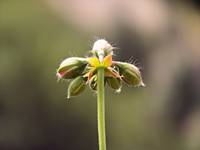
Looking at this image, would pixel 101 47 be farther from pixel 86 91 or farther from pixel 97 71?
pixel 86 91

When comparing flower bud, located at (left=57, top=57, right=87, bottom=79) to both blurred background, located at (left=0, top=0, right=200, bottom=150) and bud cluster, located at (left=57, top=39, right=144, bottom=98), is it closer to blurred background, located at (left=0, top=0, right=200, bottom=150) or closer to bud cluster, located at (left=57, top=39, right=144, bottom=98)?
bud cluster, located at (left=57, top=39, right=144, bottom=98)

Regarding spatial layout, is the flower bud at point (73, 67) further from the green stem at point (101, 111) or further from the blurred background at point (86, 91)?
the blurred background at point (86, 91)

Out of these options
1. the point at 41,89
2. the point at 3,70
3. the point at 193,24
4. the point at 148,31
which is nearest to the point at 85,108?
the point at 41,89

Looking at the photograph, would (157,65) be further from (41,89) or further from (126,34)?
(41,89)

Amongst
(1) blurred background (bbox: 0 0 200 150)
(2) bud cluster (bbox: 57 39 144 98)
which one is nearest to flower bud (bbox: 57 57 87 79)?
(2) bud cluster (bbox: 57 39 144 98)

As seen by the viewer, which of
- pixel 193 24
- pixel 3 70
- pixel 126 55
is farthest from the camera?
pixel 193 24
